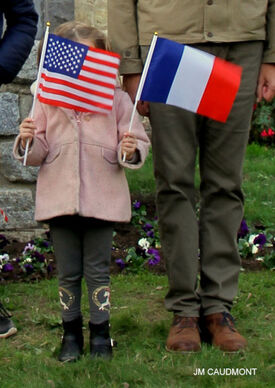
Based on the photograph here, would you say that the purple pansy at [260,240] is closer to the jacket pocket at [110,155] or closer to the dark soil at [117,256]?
the dark soil at [117,256]

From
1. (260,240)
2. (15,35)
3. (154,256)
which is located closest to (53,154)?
(15,35)

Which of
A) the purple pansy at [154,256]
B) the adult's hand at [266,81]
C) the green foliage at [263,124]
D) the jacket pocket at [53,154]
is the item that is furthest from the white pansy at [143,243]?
the green foliage at [263,124]

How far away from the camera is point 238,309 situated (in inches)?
168

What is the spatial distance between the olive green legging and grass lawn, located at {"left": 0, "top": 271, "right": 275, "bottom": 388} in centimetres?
25

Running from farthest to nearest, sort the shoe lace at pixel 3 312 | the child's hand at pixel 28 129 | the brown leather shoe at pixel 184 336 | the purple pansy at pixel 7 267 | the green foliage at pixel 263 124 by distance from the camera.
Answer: the green foliage at pixel 263 124
the purple pansy at pixel 7 267
the shoe lace at pixel 3 312
the brown leather shoe at pixel 184 336
the child's hand at pixel 28 129

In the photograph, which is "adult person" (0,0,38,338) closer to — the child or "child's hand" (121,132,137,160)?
the child

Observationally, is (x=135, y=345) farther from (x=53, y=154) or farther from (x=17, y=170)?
(x=17, y=170)

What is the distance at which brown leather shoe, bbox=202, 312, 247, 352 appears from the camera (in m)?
3.67

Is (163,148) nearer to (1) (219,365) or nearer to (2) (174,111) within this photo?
(2) (174,111)

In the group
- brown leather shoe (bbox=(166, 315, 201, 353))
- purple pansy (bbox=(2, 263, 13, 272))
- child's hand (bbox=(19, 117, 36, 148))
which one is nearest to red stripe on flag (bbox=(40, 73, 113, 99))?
child's hand (bbox=(19, 117, 36, 148))

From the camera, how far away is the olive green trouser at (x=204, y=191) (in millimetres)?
3668

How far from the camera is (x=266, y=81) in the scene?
12.2ft

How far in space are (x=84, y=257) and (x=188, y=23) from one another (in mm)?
1093

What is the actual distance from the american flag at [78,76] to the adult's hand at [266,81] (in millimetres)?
702
